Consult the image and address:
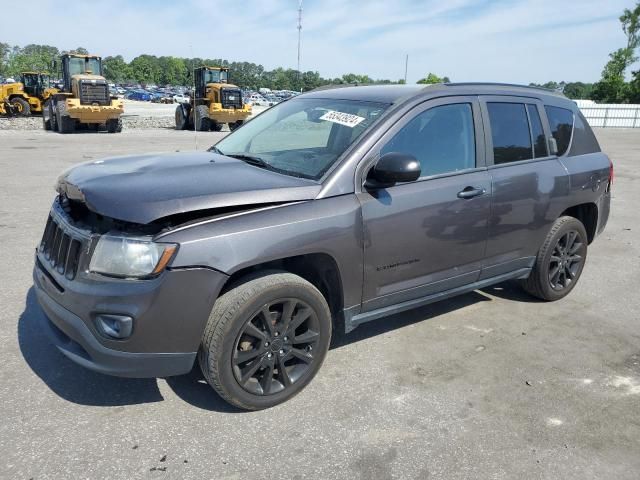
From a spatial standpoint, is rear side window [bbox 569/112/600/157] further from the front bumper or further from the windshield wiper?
the front bumper

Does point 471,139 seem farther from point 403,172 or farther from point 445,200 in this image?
point 403,172

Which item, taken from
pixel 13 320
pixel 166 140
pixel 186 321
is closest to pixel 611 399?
pixel 186 321

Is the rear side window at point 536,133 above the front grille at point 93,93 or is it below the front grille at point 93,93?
below

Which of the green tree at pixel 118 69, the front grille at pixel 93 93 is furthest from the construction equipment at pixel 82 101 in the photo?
the green tree at pixel 118 69

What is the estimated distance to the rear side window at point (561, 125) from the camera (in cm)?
454

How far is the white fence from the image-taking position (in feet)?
118

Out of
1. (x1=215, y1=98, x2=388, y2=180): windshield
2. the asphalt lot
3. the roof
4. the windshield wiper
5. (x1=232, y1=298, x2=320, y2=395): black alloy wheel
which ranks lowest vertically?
the asphalt lot

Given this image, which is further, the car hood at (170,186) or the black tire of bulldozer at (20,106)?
the black tire of bulldozer at (20,106)

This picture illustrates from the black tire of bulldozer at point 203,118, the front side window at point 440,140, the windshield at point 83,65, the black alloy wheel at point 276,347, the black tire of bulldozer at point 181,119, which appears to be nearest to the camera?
the black alloy wheel at point 276,347

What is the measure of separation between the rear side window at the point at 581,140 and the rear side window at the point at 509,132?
2.16 feet

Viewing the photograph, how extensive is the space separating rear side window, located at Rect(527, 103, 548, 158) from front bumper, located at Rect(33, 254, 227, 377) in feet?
9.65

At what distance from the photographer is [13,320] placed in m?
4.04

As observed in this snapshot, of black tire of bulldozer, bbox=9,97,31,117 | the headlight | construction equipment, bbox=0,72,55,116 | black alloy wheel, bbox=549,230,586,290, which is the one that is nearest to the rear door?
black alloy wheel, bbox=549,230,586,290

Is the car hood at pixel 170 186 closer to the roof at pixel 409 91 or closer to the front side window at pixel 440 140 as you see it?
the front side window at pixel 440 140
